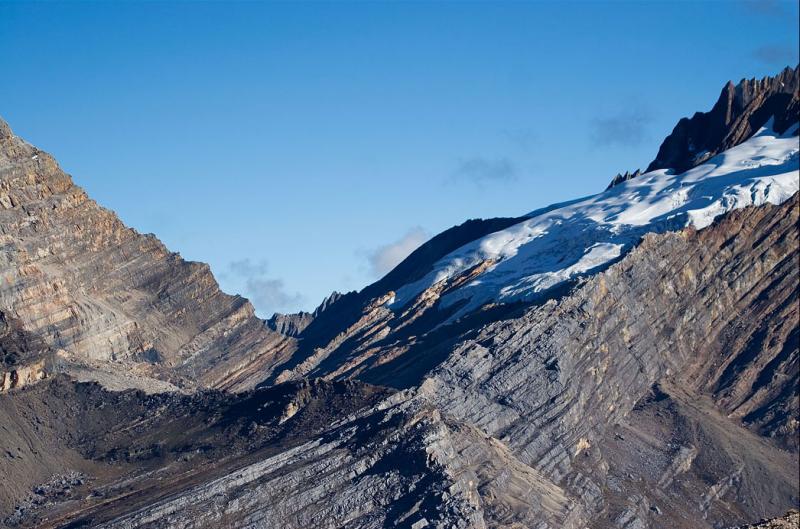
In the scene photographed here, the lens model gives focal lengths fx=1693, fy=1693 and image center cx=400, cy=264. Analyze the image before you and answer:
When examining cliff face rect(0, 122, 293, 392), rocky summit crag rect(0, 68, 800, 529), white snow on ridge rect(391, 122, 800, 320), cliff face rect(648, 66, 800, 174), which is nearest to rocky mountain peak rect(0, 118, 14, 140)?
cliff face rect(0, 122, 293, 392)

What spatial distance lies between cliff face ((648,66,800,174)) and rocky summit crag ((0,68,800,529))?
25 centimetres

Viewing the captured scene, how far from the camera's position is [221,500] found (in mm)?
104750

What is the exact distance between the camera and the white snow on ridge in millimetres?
154125

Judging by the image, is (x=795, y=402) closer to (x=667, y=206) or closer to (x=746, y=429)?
(x=746, y=429)

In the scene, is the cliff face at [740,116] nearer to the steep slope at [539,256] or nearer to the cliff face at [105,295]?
the steep slope at [539,256]

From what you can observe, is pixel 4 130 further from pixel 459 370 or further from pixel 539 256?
pixel 459 370

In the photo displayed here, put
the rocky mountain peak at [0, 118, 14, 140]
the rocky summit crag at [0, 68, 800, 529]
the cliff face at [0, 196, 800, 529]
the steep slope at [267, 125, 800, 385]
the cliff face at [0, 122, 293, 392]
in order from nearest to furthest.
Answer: the cliff face at [0, 196, 800, 529] → the rocky summit crag at [0, 68, 800, 529] → the steep slope at [267, 125, 800, 385] → the cliff face at [0, 122, 293, 392] → the rocky mountain peak at [0, 118, 14, 140]

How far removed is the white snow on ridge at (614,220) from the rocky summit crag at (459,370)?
38 centimetres

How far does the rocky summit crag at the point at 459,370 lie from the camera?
358ft

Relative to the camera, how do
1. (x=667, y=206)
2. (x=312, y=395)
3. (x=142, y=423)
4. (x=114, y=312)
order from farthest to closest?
(x=114, y=312), (x=667, y=206), (x=142, y=423), (x=312, y=395)

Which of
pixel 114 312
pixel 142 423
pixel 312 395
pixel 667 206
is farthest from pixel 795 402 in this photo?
pixel 114 312

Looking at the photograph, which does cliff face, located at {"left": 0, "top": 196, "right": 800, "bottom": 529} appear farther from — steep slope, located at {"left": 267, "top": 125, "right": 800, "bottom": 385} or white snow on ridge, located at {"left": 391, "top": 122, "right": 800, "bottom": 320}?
steep slope, located at {"left": 267, "top": 125, "right": 800, "bottom": 385}

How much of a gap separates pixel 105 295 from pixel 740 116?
6806 cm

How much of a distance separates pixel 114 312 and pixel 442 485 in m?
75.8
